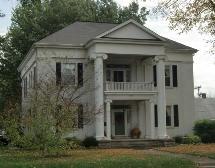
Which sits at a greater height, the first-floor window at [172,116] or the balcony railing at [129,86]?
the balcony railing at [129,86]

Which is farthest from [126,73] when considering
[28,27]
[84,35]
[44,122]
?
[28,27]

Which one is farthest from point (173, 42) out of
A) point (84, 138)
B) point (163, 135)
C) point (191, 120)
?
point (84, 138)

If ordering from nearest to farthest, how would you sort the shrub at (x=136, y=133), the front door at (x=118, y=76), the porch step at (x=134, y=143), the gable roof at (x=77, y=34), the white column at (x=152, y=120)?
1. the porch step at (x=134, y=143)
2. the white column at (x=152, y=120)
3. the gable roof at (x=77, y=34)
4. the shrub at (x=136, y=133)
5. the front door at (x=118, y=76)

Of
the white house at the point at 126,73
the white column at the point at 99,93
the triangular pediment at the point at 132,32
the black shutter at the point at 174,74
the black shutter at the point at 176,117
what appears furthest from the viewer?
the black shutter at the point at 174,74

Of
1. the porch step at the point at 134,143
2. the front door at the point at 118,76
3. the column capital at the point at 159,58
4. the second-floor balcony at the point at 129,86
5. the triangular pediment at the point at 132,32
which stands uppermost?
the triangular pediment at the point at 132,32

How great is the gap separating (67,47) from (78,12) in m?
21.1

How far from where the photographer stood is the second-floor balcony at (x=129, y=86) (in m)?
35.7

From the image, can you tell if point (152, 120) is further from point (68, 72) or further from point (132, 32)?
point (68, 72)

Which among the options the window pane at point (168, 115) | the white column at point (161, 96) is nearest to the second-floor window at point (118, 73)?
the white column at point (161, 96)

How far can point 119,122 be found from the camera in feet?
126

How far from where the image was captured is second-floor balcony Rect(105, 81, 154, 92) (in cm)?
3566

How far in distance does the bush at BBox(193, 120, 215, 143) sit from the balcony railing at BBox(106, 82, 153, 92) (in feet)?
19.7

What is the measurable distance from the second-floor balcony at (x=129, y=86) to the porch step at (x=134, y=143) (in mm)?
3806

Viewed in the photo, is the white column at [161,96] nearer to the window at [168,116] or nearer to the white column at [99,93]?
the window at [168,116]
